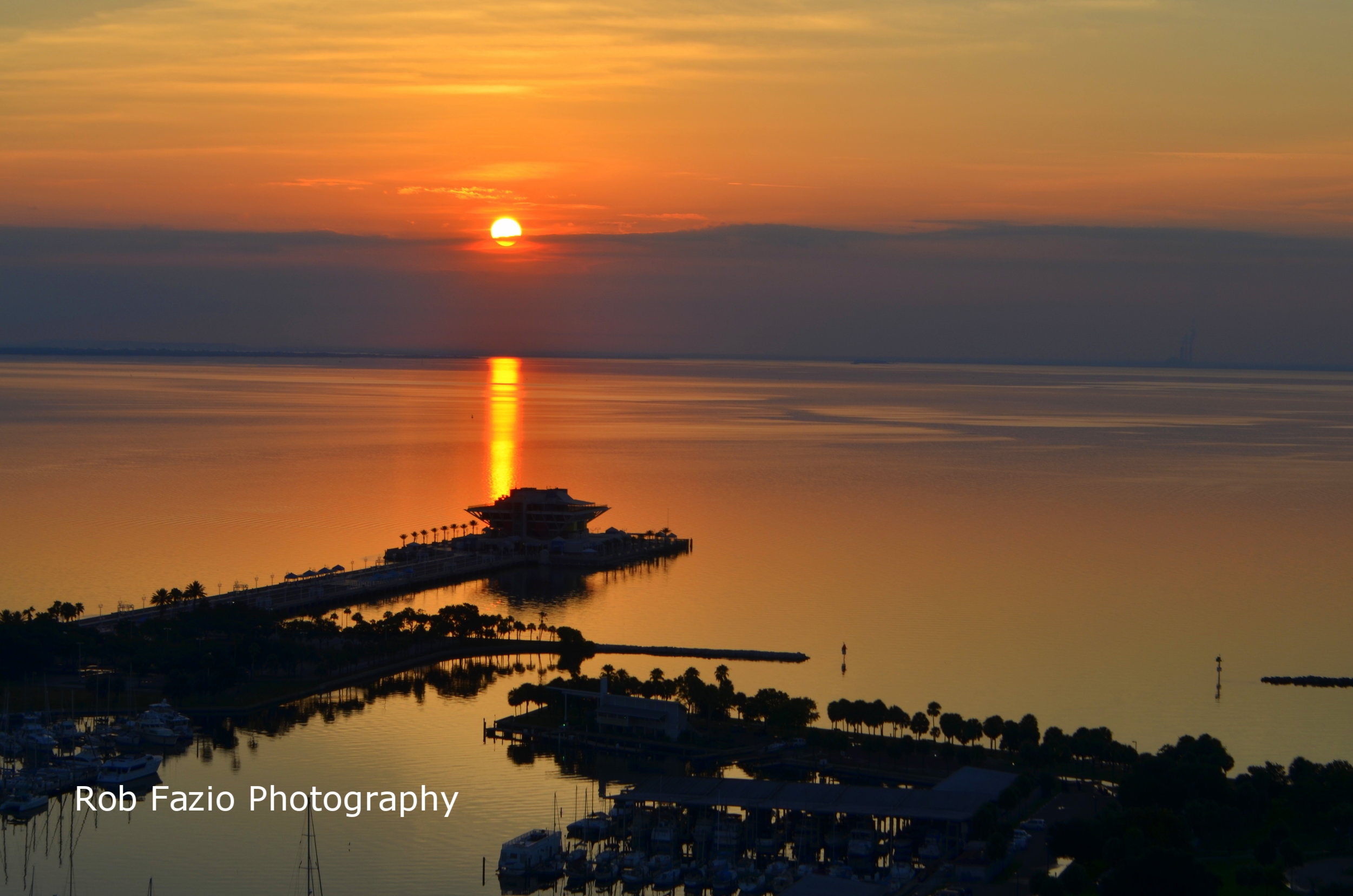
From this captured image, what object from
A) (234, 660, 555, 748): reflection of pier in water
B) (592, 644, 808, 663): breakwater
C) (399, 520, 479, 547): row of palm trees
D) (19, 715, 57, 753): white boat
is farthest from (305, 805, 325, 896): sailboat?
(399, 520, 479, 547): row of palm trees

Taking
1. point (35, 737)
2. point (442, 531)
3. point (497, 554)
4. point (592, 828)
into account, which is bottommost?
point (592, 828)

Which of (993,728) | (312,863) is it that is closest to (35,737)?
(312,863)

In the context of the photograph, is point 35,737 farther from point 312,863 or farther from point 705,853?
point 705,853

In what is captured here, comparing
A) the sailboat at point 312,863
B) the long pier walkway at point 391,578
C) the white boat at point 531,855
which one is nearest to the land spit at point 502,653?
the long pier walkway at point 391,578

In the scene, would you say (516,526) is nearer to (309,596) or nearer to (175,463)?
(309,596)

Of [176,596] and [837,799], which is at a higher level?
[176,596]

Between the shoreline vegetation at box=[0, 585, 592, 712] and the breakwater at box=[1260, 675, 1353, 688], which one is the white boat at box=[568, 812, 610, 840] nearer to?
the shoreline vegetation at box=[0, 585, 592, 712]

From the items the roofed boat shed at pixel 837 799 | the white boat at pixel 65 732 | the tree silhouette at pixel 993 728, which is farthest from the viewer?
the tree silhouette at pixel 993 728

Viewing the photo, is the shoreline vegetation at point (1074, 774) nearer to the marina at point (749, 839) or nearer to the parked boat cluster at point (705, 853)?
the marina at point (749, 839)
